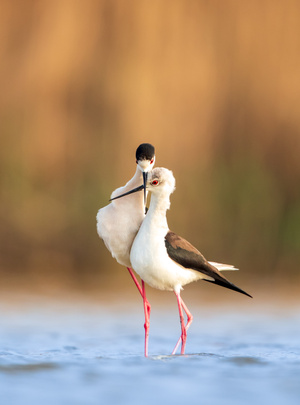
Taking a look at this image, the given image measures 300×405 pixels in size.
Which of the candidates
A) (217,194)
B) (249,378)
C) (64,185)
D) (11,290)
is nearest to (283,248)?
(217,194)

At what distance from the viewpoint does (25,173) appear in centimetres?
1064

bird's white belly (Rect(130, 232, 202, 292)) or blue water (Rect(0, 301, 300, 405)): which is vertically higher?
bird's white belly (Rect(130, 232, 202, 292))

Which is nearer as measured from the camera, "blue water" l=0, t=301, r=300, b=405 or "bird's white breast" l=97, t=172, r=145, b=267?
"blue water" l=0, t=301, r=300, b=405

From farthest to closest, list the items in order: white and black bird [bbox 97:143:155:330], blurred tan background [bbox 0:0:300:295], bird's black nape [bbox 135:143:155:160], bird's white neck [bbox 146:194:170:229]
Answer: blurred tan background [bbox 0:0:300:295] < white and black bird [bbox 97:143:155:330] < bird's white neck [bbox 146:194:170:229] < bird's black nape [bbox 135:143:155:160]

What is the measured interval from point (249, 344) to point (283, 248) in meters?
4.09

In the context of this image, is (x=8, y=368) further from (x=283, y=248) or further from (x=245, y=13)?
(x=245, y=13)

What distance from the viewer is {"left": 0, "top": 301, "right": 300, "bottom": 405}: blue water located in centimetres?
449

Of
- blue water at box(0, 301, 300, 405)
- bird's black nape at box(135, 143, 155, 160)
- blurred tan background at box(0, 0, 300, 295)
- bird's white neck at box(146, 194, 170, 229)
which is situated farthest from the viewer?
blurred tan background at box(0, 0, 300, 295)

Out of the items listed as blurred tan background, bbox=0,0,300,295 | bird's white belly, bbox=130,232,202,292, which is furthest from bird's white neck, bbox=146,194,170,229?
blurred tan background, bbox=0,0,300,295

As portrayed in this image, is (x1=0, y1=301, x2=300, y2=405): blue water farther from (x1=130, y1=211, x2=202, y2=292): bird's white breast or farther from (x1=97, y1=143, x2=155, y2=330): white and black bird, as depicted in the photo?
(x1=97, y1=143, x2=155, y2=330): white and black bird

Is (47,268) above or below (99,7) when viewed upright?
below

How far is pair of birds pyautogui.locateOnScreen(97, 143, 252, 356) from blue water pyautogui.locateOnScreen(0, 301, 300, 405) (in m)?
0.54

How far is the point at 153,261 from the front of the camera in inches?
220

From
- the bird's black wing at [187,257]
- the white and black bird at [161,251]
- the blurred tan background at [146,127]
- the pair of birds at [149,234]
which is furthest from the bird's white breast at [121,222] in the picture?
the blurred tan background at [146,127]
